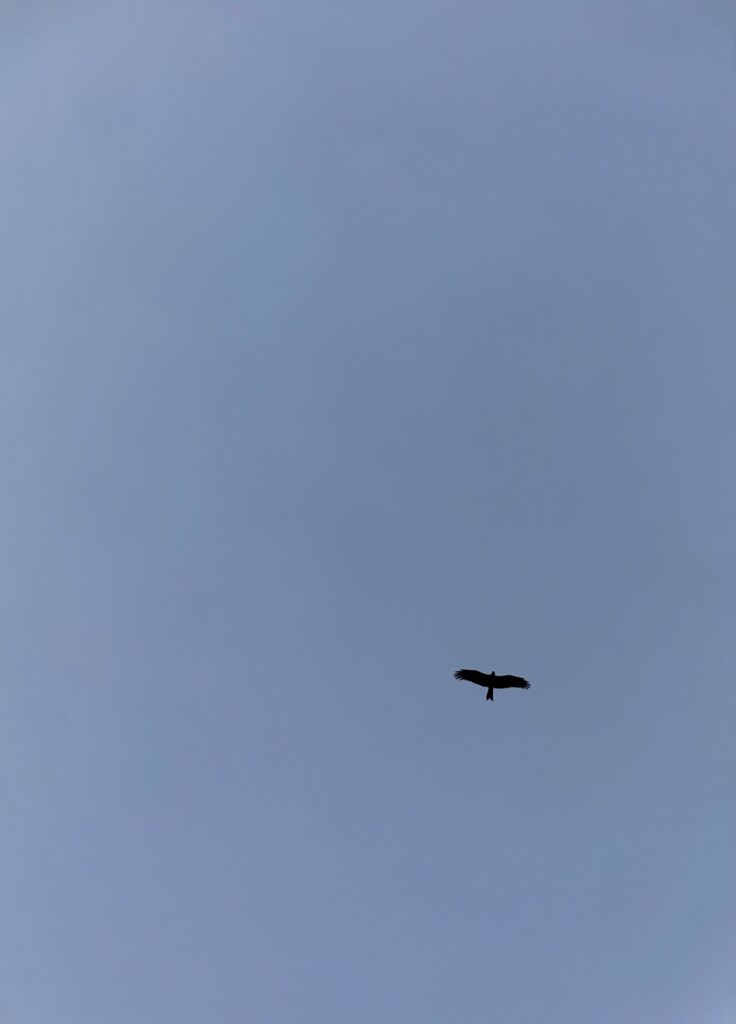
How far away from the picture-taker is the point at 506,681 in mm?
55031
